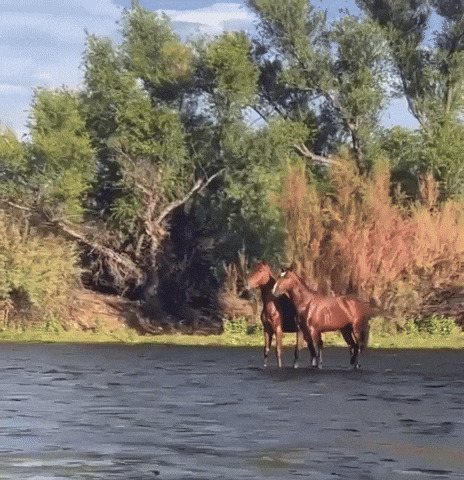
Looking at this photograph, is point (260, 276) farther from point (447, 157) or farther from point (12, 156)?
point (12, 156)

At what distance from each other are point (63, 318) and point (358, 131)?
1499cm

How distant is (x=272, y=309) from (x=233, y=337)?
20.8 meters

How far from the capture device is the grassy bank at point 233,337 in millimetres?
49469

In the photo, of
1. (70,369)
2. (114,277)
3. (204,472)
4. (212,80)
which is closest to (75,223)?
(114,277)

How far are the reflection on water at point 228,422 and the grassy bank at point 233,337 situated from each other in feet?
52.1

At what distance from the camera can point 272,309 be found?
103ft

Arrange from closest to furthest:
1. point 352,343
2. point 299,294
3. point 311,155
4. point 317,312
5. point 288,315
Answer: point 299,294 < point 317,312 < point 288,315 < point 352,343 < point 311,155

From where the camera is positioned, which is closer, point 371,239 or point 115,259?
point 371,239

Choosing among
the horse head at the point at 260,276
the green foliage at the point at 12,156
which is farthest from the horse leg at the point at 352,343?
the green foliage at the point at 12,156

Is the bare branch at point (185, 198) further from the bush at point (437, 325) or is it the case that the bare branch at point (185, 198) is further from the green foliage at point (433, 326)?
the bush at point (437, 325)

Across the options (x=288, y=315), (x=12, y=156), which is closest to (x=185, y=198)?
(x=12, y=156)

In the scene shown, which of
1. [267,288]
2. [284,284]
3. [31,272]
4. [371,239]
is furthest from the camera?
[31,272]

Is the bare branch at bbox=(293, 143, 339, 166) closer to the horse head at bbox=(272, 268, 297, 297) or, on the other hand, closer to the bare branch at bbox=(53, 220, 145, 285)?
the bare branch at bbox=(53, 220, 145, 285)

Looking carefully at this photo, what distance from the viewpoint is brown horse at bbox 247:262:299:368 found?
102ft
